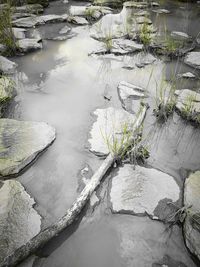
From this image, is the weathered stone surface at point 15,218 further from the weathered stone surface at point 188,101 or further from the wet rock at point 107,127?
the weathered stone surface at point 188,101

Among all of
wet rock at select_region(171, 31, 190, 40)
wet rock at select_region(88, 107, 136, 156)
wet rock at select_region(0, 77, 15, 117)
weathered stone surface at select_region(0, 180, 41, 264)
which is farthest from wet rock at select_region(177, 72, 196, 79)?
weathered stone surface at select_region(0, 180, 41, 264)

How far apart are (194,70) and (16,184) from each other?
326 cm

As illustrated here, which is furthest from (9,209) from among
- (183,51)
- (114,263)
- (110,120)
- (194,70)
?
(183,51)

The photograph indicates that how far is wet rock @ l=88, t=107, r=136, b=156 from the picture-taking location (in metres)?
2.50

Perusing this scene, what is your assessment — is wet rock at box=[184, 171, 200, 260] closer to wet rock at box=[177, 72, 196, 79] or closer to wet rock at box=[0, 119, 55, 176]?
wet rock at box=[0, 119, 55, 176]

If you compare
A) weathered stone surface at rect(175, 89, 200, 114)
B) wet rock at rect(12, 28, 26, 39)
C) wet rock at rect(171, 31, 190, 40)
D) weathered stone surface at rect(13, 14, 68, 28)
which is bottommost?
weathered stone surface at rect(175, 89, 200, 114)

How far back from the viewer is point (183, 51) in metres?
4.39

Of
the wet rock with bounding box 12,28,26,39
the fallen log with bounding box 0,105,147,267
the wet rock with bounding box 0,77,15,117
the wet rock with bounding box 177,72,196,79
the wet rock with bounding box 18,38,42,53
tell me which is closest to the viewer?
the fallen log with bounding box 0,105,147,267

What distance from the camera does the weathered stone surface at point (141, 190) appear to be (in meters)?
1.98

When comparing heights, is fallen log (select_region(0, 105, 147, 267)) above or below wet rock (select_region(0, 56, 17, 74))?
below

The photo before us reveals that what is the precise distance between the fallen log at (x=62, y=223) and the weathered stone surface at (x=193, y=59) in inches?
104

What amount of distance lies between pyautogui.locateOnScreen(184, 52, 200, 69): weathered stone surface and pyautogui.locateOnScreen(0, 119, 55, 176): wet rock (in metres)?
2.70

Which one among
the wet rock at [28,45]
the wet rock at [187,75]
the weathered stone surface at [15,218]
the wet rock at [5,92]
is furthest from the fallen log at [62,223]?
the wet rock at [28,45]

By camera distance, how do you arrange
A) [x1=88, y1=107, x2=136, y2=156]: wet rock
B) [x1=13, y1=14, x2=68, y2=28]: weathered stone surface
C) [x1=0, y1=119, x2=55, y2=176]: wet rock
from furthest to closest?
[x1=13, y1=14, x2=68, y2=28]: weathered stone surface → [x1=88, y1=107, x2=136, y2=156]: wet rock → [x1=0, y1=119, x2=55, y2=176]: wet rock
